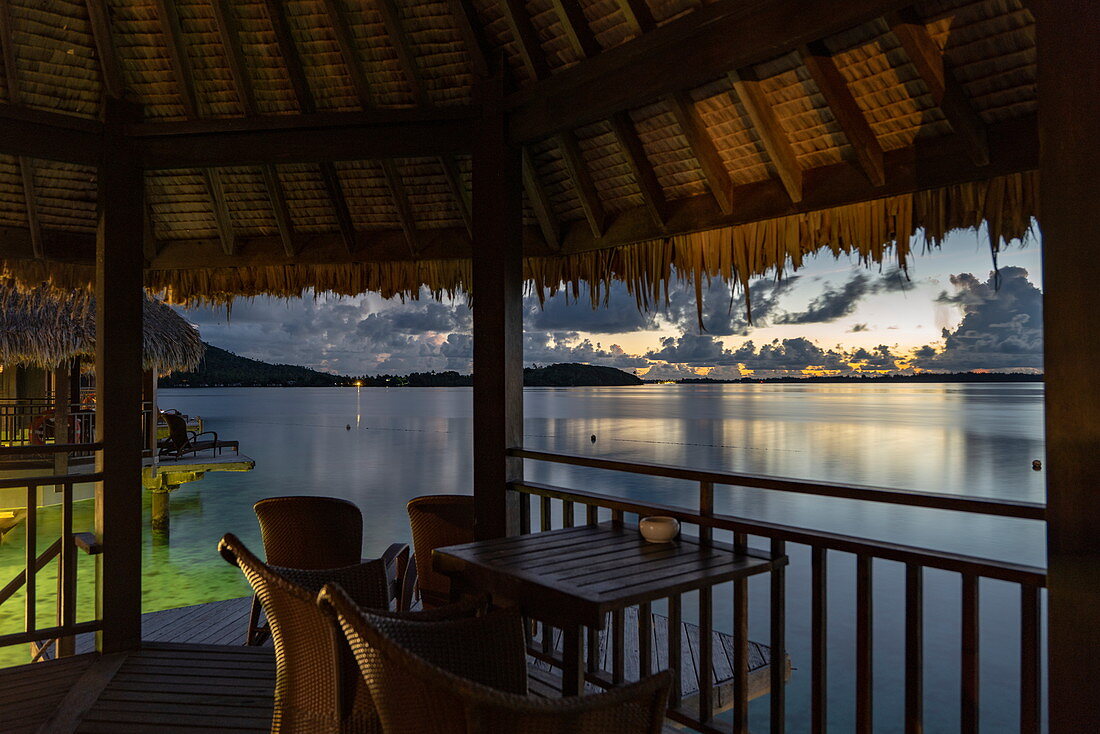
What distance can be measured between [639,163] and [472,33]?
94 cm

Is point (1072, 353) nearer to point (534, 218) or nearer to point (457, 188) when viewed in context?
point (534, 218)

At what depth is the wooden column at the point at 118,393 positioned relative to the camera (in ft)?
9.96

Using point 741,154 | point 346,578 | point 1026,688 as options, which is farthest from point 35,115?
point 1026,688

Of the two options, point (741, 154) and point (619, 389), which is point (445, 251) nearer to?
point (741, 154)

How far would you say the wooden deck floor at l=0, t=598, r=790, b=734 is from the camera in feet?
7.88

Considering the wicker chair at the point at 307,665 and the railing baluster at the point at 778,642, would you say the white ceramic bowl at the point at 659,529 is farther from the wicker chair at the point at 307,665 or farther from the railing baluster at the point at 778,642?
the wicker chair at the point at 307,665

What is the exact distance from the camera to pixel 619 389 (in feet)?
379

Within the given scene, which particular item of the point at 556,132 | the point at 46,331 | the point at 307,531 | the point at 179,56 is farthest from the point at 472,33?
the point at 46,331

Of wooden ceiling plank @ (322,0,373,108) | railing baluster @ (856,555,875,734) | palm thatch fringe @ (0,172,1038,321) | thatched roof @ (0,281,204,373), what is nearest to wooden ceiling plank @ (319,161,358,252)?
palm thatch fringe @ (0,172,1038,321)

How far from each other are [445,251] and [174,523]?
1298 cm

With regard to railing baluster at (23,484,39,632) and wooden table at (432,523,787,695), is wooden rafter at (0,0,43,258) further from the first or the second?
wooden table at (432,523,787,695)

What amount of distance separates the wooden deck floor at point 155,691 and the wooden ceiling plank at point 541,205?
2.09 meters

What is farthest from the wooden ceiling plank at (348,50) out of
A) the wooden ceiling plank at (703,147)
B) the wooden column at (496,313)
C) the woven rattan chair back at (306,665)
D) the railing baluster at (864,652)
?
the railing baluster at (864,652)

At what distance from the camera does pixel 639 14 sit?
2680 mm
